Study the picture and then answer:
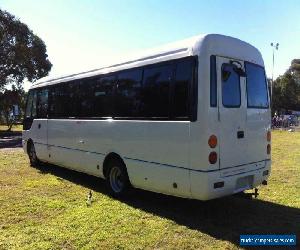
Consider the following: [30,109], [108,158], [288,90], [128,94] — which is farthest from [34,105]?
[288,90]

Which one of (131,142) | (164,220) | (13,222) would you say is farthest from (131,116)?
(13,222)

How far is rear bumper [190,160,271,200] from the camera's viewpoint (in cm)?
674

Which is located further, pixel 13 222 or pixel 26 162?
pixel 26 162

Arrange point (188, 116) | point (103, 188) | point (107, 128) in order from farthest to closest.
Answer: point (103, 188) < point (107, 128) < point (188, 116)

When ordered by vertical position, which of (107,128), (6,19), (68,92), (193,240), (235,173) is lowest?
(193,240)

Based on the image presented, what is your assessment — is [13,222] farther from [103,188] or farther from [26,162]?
[26,162]

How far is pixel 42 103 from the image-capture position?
12969 mm

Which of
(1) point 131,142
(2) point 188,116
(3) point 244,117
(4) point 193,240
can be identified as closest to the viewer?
(4) point 193,240

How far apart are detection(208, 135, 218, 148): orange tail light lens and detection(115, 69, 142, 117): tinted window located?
190cm

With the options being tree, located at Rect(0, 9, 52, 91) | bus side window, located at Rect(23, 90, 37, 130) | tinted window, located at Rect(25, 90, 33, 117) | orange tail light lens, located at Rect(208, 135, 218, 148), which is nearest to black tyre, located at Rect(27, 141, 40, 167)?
bus side window, located at Rect(23, 90, 37, 130)

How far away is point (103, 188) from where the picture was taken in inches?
399

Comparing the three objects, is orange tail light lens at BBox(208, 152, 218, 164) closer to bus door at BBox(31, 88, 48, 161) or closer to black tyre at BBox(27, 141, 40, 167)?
bus door at BBox(31, 88, 48, 161)

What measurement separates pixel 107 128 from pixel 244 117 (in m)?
3.11

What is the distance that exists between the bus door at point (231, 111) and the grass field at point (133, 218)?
1.08 m
